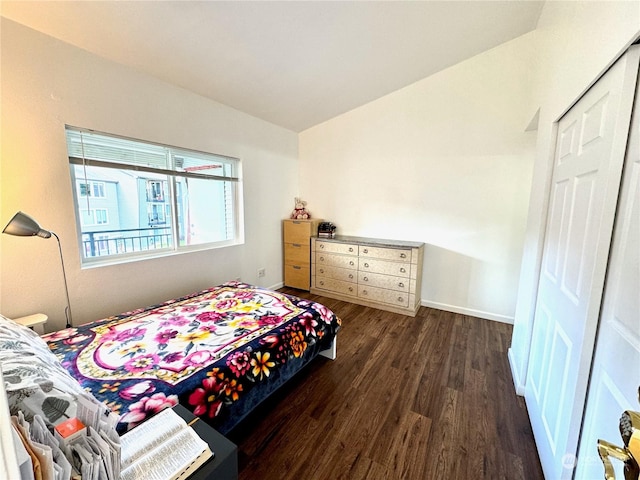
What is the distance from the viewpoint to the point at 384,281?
3.37m

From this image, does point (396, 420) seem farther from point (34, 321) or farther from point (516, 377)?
point (34, 321)

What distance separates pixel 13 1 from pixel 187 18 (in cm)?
92

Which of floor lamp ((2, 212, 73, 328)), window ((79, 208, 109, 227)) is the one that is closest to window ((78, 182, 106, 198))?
window ((79, 208, 109, 227))

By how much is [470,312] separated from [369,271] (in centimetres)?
127

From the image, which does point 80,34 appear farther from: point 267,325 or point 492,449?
point 492,449

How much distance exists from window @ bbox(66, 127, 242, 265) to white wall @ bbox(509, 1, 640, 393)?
290cm

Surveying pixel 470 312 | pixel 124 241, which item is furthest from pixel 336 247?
pixel 124 241

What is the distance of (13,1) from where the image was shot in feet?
5.14

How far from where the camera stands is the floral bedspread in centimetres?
130

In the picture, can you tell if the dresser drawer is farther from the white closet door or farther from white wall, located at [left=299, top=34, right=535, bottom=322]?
the white closet door

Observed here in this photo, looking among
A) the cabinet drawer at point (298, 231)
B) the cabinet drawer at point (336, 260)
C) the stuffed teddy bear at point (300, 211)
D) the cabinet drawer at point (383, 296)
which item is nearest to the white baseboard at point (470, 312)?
the cabinet drawer at point (383, 296)

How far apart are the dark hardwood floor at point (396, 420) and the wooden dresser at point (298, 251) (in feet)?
5.05

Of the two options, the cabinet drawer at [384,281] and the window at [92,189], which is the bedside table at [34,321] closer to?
the window at [92,189]

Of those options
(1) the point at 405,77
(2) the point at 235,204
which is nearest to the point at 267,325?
(2) the point at 235,204
